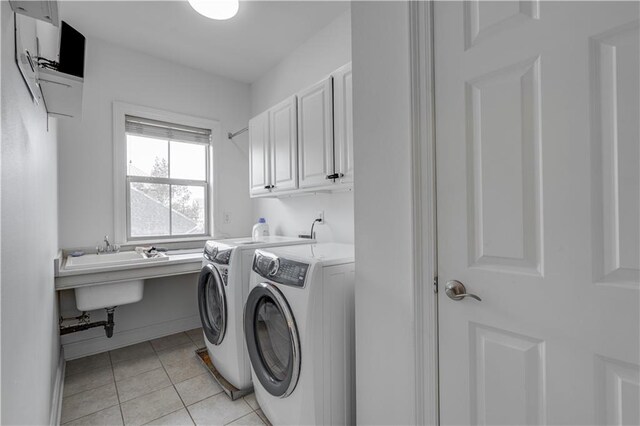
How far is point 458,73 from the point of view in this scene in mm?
974

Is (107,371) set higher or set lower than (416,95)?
lower

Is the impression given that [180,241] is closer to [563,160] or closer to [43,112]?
[43,112]

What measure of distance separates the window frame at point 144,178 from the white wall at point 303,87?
0.55 m

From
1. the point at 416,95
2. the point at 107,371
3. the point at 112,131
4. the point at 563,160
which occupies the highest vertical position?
the point at 112,131

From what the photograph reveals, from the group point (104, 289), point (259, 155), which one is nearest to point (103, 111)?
point (259, 155)

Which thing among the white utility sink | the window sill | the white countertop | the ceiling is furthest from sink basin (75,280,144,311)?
the ceiling

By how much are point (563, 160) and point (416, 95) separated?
1.66 feet

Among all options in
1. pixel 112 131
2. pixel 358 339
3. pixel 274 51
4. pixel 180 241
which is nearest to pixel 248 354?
pixel 358 339

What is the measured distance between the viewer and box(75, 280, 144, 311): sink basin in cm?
212

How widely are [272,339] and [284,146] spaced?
151 centimetres

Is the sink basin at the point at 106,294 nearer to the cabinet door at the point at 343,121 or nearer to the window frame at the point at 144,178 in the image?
the window frame at the point at 144,178

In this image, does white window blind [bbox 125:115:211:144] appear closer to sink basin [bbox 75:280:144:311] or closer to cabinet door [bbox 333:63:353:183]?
sink basin [bbox 75:280:144:311]

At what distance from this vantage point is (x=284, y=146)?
2.40 m

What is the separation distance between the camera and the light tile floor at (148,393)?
1.70 m
